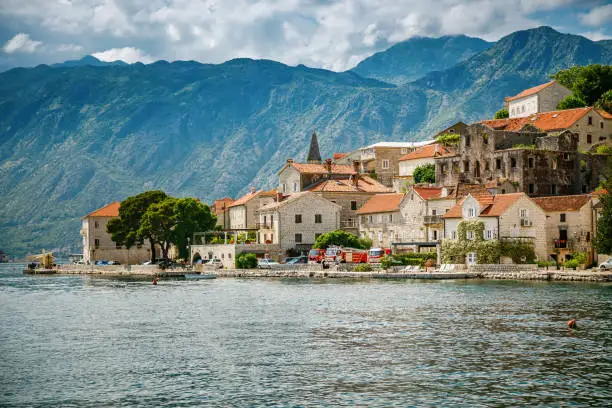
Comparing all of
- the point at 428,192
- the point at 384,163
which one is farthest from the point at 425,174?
the point at 384,163

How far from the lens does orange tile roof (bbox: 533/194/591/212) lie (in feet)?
278

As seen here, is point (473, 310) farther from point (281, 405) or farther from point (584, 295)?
point (281, 405)

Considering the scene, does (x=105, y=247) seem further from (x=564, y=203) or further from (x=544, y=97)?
(x=564, y=203)

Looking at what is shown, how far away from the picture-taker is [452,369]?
113 feet

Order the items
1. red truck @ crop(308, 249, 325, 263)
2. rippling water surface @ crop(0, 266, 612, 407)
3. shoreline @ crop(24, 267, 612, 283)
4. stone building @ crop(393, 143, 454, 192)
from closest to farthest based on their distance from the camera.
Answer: rippling water surface @ crop(0, 266, 612, 407), shoreline @ crop(24, 267, 612, 283), red truck @ crop(308, 249, 325, 263), stone building @ crop(393, 143, 454, 192)

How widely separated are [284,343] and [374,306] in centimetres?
1751

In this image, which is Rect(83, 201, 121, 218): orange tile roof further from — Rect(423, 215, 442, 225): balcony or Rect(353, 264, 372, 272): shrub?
Rect(423, 215, 442, 225): balcony

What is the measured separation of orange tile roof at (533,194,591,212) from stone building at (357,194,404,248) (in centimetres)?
2123

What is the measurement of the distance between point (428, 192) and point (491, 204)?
14316mm

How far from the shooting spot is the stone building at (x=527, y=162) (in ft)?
326

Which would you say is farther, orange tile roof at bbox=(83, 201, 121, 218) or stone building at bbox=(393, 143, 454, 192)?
orange tile roof at bbox=(83, 201, 121, 218)

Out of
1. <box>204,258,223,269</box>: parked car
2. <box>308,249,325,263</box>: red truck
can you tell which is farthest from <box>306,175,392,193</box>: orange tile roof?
<box>204,258,223,269</box>: parked car

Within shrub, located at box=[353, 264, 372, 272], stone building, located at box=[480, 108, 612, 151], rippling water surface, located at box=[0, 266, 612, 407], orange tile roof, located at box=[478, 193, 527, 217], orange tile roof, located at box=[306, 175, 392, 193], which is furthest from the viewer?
orange tile roof, located at box=[306, 175, 392, 193]

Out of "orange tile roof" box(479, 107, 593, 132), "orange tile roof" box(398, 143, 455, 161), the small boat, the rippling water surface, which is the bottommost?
the rippling water surface
